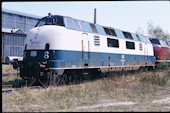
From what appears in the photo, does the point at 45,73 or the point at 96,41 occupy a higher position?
the point at 96,41

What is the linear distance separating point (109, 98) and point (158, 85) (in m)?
4.20

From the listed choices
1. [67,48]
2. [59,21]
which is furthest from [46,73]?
[59,21]

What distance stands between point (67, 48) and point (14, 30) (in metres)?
25.0

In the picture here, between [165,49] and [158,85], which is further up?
[165,49]

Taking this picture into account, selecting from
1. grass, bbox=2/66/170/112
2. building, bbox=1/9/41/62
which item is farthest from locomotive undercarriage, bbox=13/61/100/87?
building, bbox=1/9/41/62

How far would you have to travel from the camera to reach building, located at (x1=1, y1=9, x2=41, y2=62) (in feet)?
95.3

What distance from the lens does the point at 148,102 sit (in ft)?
22.7

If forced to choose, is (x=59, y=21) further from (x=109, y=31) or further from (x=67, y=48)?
(x=109, y=31)

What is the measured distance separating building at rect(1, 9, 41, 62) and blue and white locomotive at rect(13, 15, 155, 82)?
65.9ft

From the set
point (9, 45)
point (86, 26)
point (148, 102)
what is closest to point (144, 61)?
point (86, 26)

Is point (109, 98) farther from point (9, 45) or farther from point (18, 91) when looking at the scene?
point (9, 45)

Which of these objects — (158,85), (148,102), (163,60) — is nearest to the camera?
(148,102)

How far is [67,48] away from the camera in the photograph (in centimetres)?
964

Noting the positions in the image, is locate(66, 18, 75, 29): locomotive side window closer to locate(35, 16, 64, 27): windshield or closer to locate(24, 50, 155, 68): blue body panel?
locate(35, 16, 64, 27): windshield
